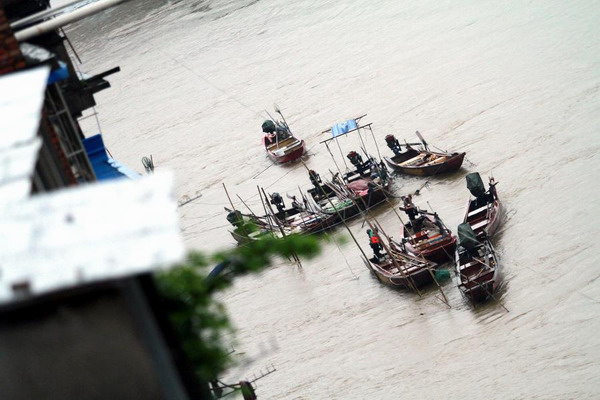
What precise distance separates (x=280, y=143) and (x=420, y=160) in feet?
24.6

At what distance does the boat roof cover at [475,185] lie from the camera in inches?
1154

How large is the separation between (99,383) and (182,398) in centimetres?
56

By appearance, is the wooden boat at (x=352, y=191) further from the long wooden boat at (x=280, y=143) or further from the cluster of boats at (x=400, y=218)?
the long wooden boat at (x=280, y=143)

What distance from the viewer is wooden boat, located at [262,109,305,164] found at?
39.3 metres

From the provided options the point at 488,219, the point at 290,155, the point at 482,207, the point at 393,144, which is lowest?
the point at 290,155

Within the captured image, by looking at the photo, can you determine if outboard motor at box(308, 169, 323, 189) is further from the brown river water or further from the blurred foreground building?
the blurred foreground building

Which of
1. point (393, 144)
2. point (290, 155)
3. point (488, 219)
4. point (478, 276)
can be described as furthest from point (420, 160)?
point (478, 276)

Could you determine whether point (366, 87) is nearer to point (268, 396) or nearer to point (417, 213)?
point (417, 213)

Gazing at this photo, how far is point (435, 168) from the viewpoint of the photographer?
111 feet

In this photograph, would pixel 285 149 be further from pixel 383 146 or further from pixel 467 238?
pixel 467 238

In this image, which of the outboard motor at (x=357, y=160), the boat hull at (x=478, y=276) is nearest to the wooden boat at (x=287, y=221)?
the outboard motor at (x=357, y=160)

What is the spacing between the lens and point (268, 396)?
78.6 ft

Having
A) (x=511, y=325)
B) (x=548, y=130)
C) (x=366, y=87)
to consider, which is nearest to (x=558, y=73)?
(x=548, y=130)

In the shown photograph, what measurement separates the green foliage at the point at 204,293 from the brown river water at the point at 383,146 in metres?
13.5
